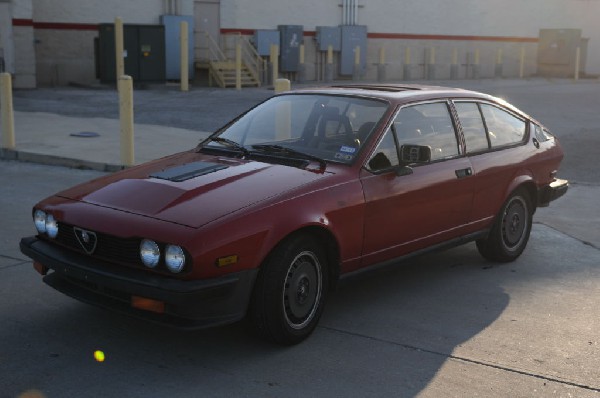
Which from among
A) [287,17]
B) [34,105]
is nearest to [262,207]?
[34,105]

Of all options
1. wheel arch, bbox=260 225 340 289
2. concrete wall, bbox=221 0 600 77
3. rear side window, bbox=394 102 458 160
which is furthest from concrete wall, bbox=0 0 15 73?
wheel arch, bbox=260 225 340 289

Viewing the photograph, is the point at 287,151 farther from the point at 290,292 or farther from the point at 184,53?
the point at 184,53

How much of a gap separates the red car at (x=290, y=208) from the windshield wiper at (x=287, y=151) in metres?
0.01

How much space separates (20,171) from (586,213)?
725 cm

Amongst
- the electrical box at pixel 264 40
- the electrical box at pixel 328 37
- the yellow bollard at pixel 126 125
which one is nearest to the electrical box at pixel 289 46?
the electrical box at pixel 264 40

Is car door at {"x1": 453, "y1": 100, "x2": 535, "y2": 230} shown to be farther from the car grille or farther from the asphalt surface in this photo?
the car grille

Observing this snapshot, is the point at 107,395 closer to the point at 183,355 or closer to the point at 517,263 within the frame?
the point at 183,355

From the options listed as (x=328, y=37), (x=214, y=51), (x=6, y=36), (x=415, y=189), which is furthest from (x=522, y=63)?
(x=415, y=189)

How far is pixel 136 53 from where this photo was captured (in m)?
25.6

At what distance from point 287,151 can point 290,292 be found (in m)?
1.15

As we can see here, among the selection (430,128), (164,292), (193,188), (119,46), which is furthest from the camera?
(119,46)

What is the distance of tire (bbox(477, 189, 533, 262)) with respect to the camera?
20.7 ft

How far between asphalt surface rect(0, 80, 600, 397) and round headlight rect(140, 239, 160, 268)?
578 mm

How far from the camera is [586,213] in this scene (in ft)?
28.0
